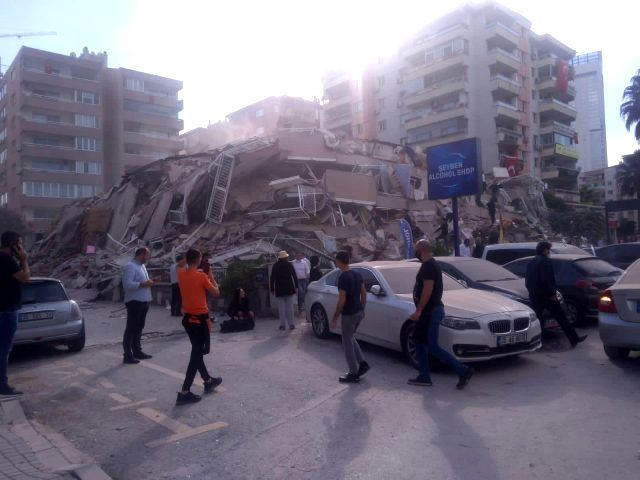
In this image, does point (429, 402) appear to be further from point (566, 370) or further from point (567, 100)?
point (567, 100)

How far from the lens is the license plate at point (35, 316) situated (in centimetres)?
876

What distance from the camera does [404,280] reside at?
28.8 feet

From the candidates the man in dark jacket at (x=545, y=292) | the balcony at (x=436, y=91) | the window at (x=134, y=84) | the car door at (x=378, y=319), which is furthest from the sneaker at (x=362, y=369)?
the window at (x=134, y=84)

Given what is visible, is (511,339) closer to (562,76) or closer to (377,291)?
(377,291)

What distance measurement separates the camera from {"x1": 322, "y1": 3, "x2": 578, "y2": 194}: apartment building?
5141 centimetres

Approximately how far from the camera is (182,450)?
4.92 m

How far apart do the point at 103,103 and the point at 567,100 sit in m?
51.6

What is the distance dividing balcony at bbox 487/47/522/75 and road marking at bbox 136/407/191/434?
5145 cm

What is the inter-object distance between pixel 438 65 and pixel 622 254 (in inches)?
1633

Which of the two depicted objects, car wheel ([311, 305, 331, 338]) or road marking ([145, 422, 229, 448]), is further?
car wheel ([311, 305, 331, 338])

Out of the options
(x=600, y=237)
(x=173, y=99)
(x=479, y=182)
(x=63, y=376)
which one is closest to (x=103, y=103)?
(x=173, y=99)

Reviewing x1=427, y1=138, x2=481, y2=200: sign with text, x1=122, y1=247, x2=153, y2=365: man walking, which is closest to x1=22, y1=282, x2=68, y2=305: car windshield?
x1=122, y1=247, x2=153, y2=365: man walking

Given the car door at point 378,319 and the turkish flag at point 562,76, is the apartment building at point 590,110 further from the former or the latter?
the car door at point 378,319

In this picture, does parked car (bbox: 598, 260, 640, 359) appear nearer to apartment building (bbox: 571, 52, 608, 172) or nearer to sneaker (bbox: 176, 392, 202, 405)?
sneaker (bbox: 176, 392, 202, 405)
